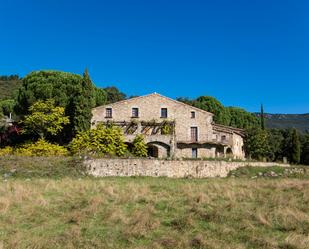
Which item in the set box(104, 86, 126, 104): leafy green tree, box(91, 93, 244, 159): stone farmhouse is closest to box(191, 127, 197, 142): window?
box(91, 93, 244, 159): stone farmhouse

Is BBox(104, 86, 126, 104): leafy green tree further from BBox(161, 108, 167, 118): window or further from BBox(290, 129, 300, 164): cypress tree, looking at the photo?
BBox(161, 108, 167, 118): window

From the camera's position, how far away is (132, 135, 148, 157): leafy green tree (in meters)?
35.1

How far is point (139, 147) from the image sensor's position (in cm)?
3544

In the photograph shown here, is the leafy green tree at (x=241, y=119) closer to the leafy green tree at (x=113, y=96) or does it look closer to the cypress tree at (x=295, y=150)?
the cypress tree at (x=295, y=150)

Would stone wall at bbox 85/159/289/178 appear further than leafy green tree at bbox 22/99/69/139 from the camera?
No

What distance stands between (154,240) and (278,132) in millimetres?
61243

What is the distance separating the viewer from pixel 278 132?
6550 centimetres

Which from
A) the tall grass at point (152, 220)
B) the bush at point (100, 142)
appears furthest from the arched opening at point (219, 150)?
the tall grass at point (152, 220)

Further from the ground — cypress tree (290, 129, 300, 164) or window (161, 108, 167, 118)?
window (161, 108, 167, 118)

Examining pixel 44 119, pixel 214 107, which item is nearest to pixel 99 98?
pixel 44 119

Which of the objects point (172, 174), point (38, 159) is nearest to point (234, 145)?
point (172, 174)

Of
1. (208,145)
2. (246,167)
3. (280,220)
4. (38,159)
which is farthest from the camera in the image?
(208,145)

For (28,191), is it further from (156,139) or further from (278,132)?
(278,132)

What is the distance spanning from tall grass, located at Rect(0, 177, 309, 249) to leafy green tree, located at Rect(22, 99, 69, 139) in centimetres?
1931
